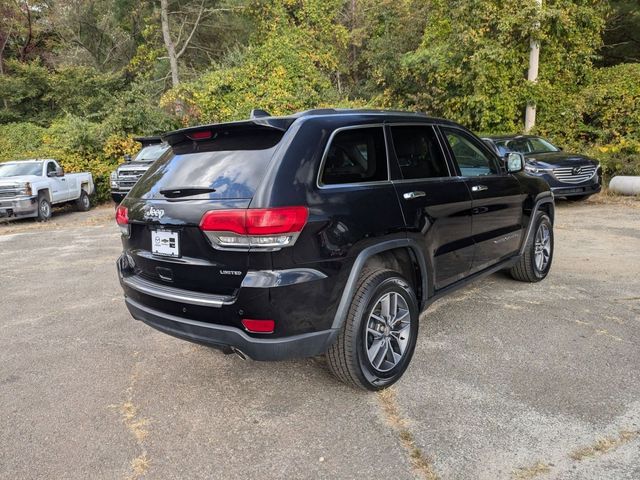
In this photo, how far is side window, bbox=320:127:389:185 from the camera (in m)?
3.03

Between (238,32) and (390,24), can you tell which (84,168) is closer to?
(238,32)

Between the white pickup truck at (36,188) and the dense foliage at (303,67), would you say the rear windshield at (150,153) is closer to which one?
the white pickup truck at (36,188)

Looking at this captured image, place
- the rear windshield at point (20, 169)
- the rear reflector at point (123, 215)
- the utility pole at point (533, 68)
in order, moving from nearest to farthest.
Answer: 1. the rear reflector at point (123, 215)
2. the rear windshield at point (20, 169)
3. the utility pole at point (533, 68)

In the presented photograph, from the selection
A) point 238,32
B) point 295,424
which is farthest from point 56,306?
point 238,32

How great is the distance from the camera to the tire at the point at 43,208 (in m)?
12.4

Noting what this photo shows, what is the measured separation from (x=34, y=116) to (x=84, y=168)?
1195 cm

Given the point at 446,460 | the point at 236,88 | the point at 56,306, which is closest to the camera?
the point at 446,460

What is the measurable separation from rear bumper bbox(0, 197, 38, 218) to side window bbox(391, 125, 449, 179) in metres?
11.3

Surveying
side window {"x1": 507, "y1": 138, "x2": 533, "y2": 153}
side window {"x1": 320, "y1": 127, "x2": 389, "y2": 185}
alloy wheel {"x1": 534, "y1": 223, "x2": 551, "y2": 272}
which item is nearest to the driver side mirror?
alloy wheel {"x1": 534, "y1": 223, "x2": 551, "y2": 272}

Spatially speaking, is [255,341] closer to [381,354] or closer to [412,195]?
[381,354]

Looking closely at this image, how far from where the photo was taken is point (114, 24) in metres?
27.1

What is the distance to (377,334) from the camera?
3193mm

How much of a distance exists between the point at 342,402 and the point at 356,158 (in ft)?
5.24

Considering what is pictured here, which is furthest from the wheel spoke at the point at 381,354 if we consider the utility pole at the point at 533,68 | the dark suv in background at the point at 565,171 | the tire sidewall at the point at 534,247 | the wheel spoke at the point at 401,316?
the utility pole at the point at 533,68
